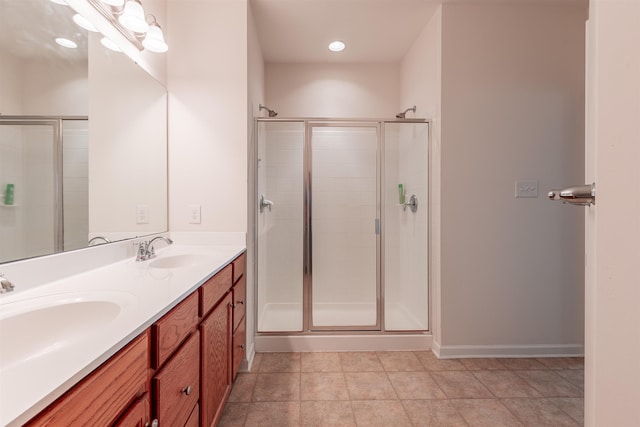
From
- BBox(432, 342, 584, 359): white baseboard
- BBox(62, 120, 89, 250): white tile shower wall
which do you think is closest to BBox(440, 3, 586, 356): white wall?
BBox(432, 342, 584, 359): white baseboard

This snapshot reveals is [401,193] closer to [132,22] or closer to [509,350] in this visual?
[509,350]

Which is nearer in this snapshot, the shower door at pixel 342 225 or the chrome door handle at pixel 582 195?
the chrome door handle at pixel 582 195

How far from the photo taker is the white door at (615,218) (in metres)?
0.39

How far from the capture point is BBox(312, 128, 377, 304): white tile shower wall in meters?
2.51

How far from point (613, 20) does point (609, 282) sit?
0.39 metres

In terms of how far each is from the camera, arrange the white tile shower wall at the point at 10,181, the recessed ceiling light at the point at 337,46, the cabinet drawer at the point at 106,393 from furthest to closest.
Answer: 1. the recessed ceiling light at the point at 337,46
2. the white tile shower wall at the point at 10,181
3. the cabinet drawer at the point at 106,393

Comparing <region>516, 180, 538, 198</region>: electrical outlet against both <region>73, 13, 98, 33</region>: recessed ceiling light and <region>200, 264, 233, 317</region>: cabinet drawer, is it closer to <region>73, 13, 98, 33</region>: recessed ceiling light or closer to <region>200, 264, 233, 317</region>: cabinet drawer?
<region>200, 264, 233, 317</region>: cabinet drawer

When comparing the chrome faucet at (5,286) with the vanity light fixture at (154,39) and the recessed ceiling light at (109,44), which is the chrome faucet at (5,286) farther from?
the vanity light fixture at (154,39)

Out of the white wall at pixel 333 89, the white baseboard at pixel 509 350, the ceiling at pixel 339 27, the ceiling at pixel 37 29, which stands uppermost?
the ceiling at pixel 339 27

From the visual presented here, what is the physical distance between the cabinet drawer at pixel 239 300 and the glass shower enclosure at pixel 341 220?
453 mm

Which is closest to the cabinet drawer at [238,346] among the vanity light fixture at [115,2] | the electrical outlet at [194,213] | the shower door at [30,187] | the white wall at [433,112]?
the electrical outlet at [194,213]

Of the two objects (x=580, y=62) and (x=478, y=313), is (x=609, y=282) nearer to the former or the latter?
(x=478, y=313)

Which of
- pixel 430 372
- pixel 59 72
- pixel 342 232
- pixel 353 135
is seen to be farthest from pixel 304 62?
pixel 430 372

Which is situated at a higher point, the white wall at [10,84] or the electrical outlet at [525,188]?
the white wall at [10,84]
